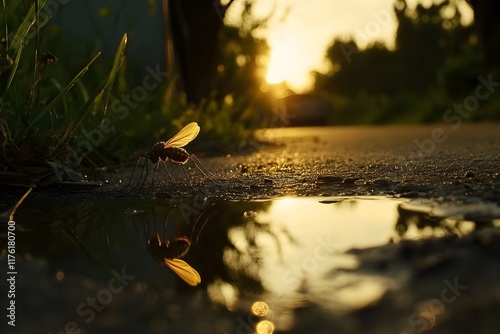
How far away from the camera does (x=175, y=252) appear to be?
4.83 ft

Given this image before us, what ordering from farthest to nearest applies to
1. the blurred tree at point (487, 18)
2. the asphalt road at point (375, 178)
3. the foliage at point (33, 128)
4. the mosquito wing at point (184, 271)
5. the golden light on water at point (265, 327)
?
the blurred tree at point (487, 18), the foliage at point (33, 128), the asphalt road at point (375, 178), the mosquito wing at point (184, 271), the golden light on water at point (265, 327)

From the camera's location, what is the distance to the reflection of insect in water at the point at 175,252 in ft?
4.10

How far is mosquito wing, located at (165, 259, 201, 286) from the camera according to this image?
3.96 ft

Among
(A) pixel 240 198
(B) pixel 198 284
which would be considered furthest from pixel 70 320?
(A) pixel 240 198

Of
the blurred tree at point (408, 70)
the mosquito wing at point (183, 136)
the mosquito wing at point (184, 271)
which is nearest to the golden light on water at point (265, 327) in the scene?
the mosquito wing at point (184, 271)

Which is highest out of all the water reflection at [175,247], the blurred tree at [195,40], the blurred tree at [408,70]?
the blurred tree at [408,70]

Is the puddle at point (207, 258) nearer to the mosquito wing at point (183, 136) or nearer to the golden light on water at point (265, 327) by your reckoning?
the golden light on water at point (265, 327)

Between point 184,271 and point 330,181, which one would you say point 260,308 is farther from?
point 330,181

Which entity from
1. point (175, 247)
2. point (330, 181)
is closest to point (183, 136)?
point (330, 181)

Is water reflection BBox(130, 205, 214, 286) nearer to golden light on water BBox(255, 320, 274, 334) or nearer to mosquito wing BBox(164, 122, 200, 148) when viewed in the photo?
golden light on water BBox(255, 320, 274, 334)

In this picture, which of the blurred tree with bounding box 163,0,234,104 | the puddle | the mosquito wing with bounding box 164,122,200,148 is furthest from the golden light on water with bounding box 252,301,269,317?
the blurred tree with bounding box 163,0,234,104

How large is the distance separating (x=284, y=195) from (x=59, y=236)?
0.87 meters

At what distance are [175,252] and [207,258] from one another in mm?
110

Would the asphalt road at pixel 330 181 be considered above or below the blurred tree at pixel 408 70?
below
